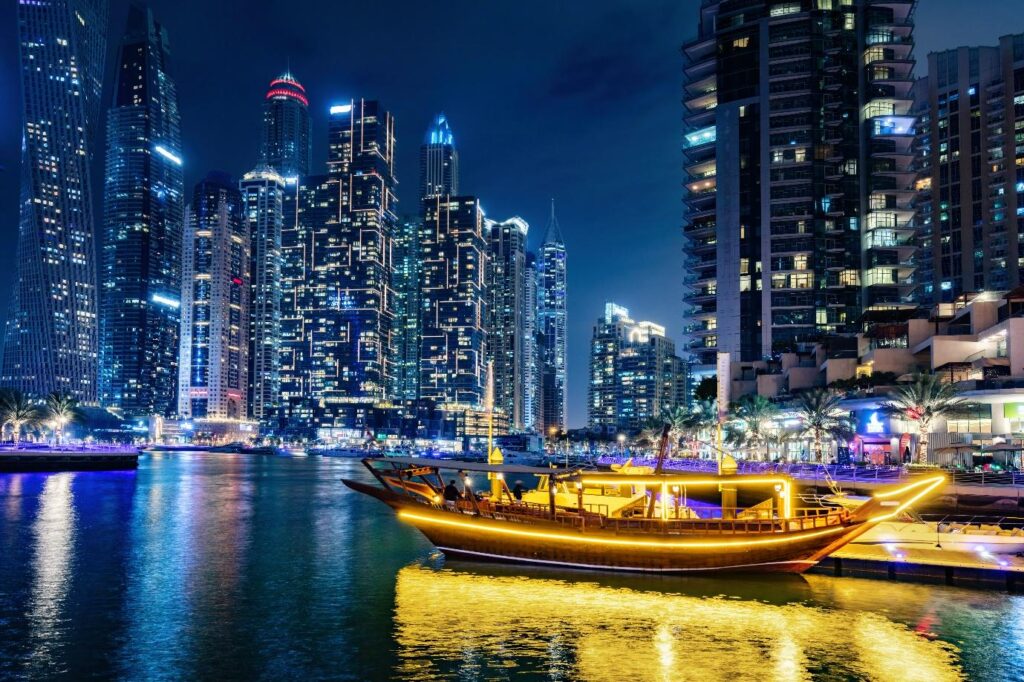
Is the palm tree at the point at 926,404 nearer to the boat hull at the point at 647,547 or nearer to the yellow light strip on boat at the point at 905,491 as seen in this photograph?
the yellow light strip on boat at the point at 905,491

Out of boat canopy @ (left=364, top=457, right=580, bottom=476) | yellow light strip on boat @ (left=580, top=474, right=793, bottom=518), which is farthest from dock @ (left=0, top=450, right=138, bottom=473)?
yellow light strip on boat @ (left=580, top=474, right=793, bottom=518)

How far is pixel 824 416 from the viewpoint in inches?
3014

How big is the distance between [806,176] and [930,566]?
4127 inches

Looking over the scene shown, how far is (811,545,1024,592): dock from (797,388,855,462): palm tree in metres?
41.9

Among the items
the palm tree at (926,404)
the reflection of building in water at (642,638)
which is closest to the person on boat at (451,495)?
the reflection of building in water at (642,638)

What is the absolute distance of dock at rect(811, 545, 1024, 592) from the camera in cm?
3103

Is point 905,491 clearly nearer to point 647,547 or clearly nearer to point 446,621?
point 647,547

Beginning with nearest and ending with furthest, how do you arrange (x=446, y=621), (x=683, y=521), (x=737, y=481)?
(x=446, y=621) < (x=737, y=481) < (x=683, y=521)

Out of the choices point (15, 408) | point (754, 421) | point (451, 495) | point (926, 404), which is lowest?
point (451, 495)

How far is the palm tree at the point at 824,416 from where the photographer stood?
7606 centimetres

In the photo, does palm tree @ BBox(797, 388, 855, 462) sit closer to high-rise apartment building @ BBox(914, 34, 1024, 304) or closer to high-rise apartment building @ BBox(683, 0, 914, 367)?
high-rise apartment building @ BBox(683, 0, 914, 367)

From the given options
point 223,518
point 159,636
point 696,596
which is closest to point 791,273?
point 223,518

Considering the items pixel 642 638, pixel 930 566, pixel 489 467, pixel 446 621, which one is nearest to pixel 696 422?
pixel 489 467

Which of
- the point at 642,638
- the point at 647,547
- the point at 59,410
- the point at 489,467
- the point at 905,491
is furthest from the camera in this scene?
the point at 59,410
